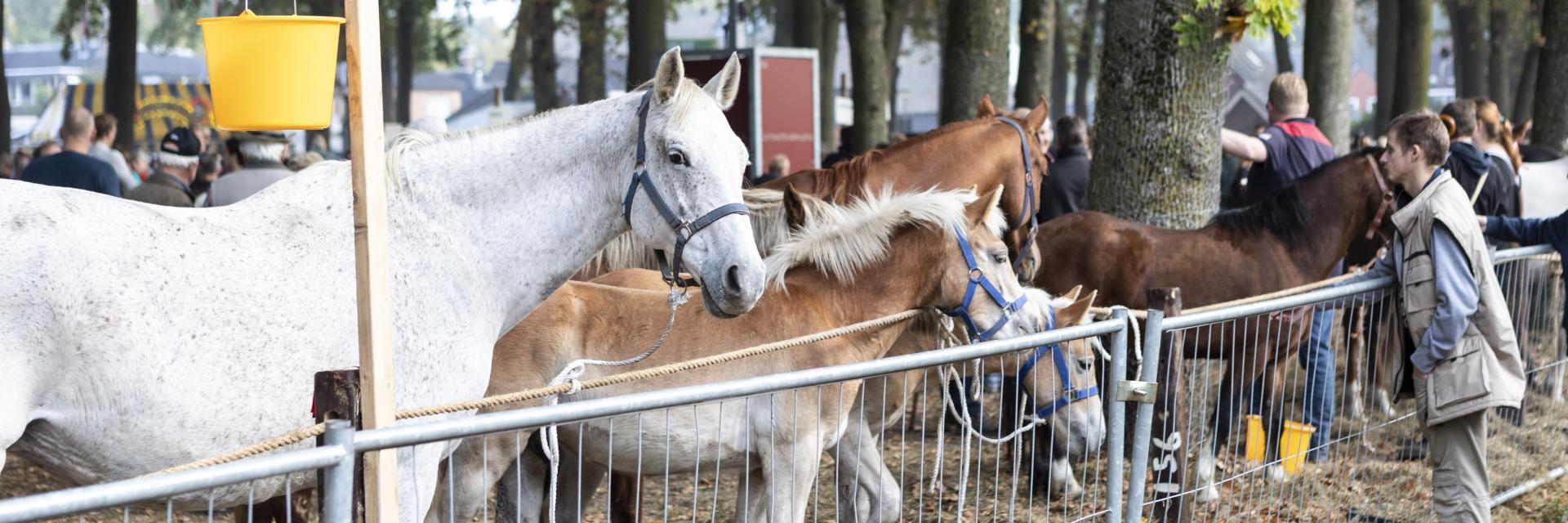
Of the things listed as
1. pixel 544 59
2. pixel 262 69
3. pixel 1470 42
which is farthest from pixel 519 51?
pixel 262 69

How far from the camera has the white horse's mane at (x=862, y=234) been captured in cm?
469

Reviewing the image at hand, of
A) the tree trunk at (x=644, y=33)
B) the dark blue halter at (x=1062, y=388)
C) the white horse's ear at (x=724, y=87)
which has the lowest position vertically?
the dark blue halter at (x=1062, y=388)

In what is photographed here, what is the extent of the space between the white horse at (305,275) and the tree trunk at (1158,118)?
418cm

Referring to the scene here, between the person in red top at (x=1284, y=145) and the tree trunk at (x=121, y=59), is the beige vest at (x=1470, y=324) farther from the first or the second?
the tree trunk at (x=121, y=59)

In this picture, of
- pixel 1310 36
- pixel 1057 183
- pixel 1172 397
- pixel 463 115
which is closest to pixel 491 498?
pixel 1172 397

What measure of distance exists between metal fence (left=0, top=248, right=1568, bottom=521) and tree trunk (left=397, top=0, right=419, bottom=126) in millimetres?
27040

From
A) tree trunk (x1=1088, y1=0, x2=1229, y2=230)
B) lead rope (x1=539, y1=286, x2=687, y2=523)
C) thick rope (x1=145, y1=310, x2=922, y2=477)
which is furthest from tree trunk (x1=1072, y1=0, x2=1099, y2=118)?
lead rope (x1=539, y1=286, x2=687, y2=523)

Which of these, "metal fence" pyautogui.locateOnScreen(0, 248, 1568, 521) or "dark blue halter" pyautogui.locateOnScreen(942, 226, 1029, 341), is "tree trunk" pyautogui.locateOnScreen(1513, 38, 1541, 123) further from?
"dark blue halter" pyautogui.locateOnScreen(942, 226, 1029, 341)

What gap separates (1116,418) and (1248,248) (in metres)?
3.31

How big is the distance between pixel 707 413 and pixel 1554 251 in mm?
4480

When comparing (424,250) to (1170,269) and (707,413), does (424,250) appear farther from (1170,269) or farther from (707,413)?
(1170,269)

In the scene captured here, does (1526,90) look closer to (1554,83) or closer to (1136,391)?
(1554,83)

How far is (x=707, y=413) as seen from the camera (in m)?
4.35

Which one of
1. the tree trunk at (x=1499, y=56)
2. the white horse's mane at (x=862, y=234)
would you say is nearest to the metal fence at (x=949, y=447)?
the white horse's mane at (x=862, y=234)
